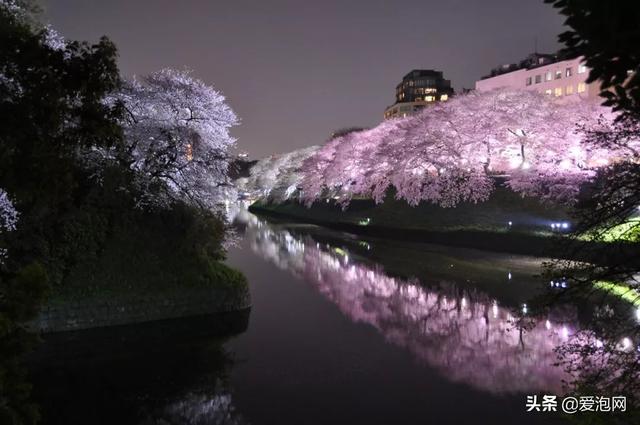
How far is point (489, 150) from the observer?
38.3 meters

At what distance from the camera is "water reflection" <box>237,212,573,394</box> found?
11781 millimetres

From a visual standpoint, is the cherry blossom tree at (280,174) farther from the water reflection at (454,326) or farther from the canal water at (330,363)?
the canal water at (330,363)

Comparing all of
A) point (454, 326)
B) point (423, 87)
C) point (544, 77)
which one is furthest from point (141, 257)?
point (423, 87)

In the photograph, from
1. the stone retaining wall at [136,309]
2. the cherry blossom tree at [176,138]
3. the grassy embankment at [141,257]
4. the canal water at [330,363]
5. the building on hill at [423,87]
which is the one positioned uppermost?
the building on hill at [423,87]

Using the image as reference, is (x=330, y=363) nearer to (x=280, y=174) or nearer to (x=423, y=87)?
(x=280, y=174)

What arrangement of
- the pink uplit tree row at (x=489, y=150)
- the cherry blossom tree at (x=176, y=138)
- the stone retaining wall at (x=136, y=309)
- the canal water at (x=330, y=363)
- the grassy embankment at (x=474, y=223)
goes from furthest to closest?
the pink uplit tree row at (x=489, y=150) → the grassy embankment at (x=474, y=223) → the cherry blossom tree at (x=176, y=138) → the stone retaining wall at (x=136, y=309) → the canal water at (x=330, y=363)

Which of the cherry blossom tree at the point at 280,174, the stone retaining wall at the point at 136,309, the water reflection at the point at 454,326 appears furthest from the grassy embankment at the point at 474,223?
the cherry blossom tree at the point at 280,174

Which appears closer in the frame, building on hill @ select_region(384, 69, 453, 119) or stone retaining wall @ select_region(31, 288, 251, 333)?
stone retaining wall @ select_region(31, 288, 251, 333)

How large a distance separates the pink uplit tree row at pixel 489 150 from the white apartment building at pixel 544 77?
19983 mm

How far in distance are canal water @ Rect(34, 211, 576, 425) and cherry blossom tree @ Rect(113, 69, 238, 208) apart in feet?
16.5

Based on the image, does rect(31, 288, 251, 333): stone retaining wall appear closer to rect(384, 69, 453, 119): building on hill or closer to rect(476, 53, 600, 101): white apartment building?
rect(476, 53, 600, 101): white apartment building

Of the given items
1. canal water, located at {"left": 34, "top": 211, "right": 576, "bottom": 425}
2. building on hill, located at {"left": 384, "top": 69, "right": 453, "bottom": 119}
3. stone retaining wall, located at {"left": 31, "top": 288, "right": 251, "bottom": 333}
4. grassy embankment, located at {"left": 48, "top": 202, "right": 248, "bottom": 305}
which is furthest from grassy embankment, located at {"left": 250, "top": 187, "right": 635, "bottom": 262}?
building on hill, located at {"left": 384, "top": 69, "right": 453, "bottom": 119}

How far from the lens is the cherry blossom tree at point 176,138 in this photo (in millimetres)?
16938

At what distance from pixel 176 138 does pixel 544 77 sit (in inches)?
2293
